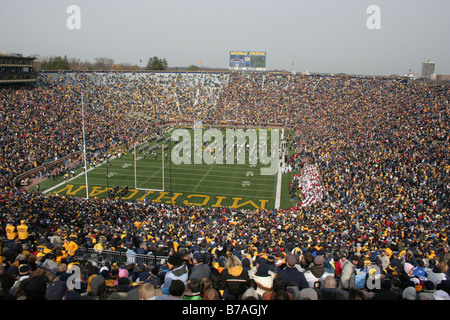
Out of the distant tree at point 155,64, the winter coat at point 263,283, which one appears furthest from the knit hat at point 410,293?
the distant tree at point 155,64

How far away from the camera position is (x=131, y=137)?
36.3m

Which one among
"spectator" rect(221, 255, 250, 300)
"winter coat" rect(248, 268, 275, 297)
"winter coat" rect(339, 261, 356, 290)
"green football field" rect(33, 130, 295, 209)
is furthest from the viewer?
"green football field" rect(33, 130, 295, 209)

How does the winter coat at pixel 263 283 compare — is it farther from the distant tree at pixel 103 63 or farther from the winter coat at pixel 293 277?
the distant tree at pixel 103 63

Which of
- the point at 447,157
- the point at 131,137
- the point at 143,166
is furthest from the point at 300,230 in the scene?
the point at 131,137

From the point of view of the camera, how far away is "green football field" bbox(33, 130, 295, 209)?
896 inches

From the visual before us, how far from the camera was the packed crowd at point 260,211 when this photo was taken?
495cm

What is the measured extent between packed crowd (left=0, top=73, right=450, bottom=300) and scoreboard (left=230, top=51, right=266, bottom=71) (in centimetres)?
805

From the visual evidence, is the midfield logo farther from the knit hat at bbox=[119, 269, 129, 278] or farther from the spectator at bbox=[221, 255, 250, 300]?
the spectator at bbox=[221, 255, 250, 300]

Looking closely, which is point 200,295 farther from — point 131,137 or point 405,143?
point 131,137

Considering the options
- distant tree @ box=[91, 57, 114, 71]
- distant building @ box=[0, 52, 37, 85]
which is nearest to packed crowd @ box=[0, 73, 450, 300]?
distant building @ box=[0, 52, 37, 85]

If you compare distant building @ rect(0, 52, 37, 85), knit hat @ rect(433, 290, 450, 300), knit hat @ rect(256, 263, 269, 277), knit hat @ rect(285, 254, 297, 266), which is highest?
distant building @ rect(0, 52, 37, 85)

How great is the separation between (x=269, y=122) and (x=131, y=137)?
19823mm

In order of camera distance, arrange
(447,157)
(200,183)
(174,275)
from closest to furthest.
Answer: (174,275)
(447,157)
(200,183)

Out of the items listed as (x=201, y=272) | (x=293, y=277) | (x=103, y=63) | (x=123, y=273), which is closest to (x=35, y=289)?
(x=123, y=273)
